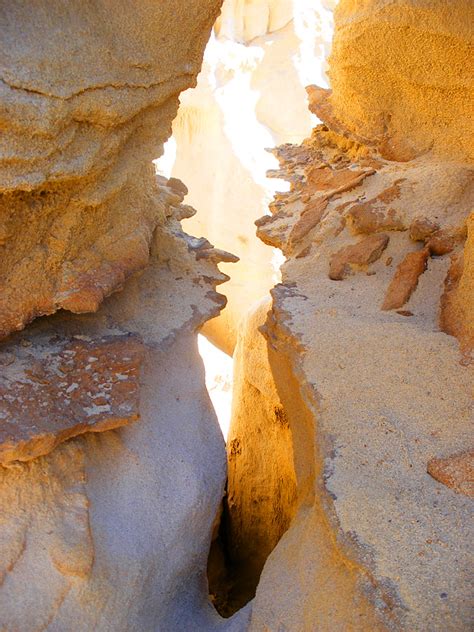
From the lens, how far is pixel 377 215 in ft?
8.38

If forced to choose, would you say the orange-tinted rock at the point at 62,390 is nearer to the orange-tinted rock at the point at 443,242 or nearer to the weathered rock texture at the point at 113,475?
the weathered rock texture at the point at 113,475

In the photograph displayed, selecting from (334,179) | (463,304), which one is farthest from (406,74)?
(463,304)

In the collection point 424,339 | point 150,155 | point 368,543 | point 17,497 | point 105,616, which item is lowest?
point 105,616

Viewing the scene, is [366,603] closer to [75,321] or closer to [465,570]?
[465,570]

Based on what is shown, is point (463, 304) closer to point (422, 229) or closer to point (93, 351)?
point (422, 229)

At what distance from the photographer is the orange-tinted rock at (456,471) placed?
1.49m

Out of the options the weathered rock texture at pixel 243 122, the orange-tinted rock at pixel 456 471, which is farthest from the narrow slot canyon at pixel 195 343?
the weathered rock texture at pixel 243 122

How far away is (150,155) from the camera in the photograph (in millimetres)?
2158

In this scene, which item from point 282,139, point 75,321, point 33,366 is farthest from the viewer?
point 282,139

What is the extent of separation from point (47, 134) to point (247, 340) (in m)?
2.04

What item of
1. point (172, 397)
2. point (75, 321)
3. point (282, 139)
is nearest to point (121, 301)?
point (75, 321)

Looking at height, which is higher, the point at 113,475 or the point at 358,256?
the point at 358,256

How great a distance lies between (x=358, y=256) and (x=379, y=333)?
52 centimetres

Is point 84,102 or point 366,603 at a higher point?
point 84,102
